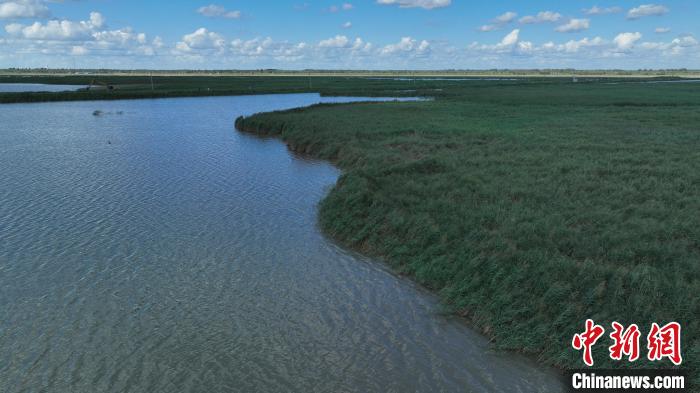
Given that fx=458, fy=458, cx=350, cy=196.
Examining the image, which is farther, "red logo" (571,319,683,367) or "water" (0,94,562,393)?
"water" (0,94,562,393)

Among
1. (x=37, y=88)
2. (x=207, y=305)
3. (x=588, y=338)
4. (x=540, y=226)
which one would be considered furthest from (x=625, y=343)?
(x=37, y=88)

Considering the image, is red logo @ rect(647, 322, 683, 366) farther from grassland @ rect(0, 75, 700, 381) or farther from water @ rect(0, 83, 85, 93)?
water @ rect(0, 83, 85, 93)

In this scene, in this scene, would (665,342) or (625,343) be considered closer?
(665,342)

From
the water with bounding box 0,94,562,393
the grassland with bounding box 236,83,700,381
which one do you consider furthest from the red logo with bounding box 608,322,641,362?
the water with bounding box 0,94,562,393

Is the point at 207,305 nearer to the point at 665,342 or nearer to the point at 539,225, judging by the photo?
the point at 539,225

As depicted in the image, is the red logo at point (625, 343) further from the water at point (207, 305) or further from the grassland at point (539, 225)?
the water at point (207, 305)

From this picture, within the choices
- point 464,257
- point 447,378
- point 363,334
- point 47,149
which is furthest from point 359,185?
point 47,149
